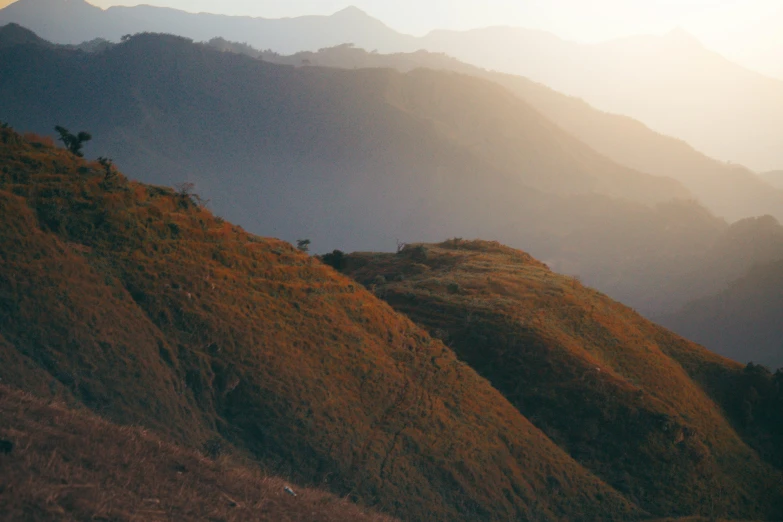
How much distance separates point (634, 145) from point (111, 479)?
170m

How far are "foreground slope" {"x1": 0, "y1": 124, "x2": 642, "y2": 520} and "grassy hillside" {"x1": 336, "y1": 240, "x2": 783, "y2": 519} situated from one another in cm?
246

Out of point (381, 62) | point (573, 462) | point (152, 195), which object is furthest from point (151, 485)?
point (381, 62)

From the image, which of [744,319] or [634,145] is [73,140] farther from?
[634,145]

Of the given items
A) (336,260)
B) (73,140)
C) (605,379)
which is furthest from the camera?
(336,260)

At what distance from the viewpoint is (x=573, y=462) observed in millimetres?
18891

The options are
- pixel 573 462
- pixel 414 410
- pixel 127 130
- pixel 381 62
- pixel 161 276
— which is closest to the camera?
pixel 161 276

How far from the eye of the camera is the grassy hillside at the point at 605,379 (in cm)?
2059

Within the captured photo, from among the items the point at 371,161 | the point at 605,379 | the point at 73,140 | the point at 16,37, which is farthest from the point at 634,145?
the point at 73,140

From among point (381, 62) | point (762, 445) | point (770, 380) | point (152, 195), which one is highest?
point (381, 62)

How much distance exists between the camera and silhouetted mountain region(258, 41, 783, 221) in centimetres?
14225

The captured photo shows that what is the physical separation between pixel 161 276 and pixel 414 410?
750 cm

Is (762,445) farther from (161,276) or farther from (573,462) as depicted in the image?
(161,276)

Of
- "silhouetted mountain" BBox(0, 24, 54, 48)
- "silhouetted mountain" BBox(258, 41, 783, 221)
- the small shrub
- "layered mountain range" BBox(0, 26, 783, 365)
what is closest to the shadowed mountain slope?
"layered mountain range" BBox(0, 26, 783, 365)

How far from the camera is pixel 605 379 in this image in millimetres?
22906
